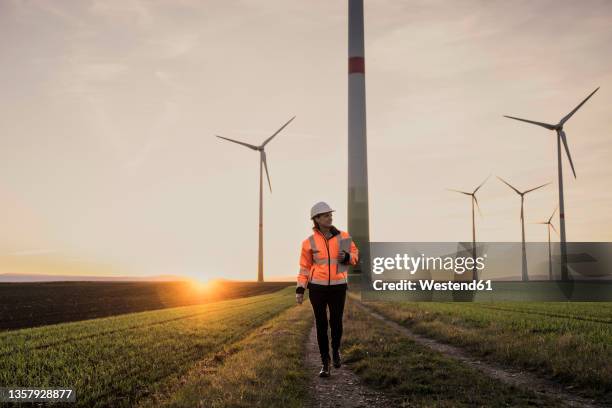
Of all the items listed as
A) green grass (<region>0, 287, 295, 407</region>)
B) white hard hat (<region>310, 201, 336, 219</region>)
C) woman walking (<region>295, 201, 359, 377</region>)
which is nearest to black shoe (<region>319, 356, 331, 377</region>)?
woman walking (<region>295, 201, 359, 377</region>)

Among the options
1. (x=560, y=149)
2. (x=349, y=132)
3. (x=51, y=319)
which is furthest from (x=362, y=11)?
(x=51, y=319)

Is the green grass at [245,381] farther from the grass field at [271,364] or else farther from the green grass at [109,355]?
the green grass at [109,355]

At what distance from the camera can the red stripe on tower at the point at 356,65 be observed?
61156 millimetres

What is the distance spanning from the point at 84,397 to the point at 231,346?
7883 mm

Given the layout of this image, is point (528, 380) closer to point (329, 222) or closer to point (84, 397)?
point (329, 222)

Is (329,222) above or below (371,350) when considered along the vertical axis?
above

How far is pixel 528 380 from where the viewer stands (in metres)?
12.4

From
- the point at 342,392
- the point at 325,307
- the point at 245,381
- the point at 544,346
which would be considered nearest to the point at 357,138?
the point at 544,346

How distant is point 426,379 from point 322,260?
3.35 metres

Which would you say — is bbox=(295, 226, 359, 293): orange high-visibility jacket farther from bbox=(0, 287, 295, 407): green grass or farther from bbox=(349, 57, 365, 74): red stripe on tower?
bbox=(349, 57, 365, 74): red stripe on tower

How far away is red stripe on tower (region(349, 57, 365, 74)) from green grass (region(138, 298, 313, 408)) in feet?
158

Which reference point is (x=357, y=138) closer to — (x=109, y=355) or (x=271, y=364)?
(x=109, y=355)

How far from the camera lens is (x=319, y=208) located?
11516 millimetres

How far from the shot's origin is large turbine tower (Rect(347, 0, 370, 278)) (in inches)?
2414
